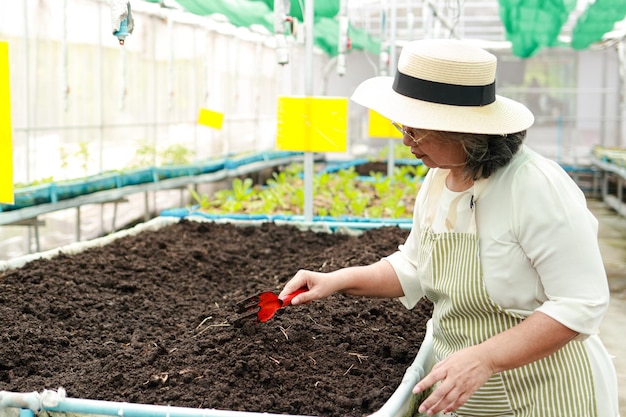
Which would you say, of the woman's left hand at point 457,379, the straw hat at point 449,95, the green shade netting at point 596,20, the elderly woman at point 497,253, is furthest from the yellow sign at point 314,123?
the green shade netting at point 596,20

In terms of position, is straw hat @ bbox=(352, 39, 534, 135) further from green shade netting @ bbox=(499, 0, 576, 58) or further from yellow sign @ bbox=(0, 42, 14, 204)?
green shade netting @ bbox=(499, 0, 576, 58)

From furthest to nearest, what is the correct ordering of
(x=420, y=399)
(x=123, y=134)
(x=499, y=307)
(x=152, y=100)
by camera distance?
(x=152, y=100), (x=123, y=134), (x=420, y=399), (x=499, y=307)

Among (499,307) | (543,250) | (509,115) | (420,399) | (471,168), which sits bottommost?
(420,399)

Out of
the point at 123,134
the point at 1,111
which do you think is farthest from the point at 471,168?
the point at 123,134

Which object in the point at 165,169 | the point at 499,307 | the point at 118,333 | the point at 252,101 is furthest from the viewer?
the point at 252,101

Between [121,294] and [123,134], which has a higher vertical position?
[123,134]

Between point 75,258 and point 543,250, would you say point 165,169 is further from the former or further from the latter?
point 543,250

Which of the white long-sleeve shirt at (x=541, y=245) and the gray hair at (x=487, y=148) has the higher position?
the gray hair at (x=487, y=148)

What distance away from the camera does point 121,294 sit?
10.7 ft

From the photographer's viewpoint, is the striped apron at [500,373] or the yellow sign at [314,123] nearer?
the striped apron at [500,373]

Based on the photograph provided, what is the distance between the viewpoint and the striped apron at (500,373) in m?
1.72

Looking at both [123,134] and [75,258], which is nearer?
[75,258]

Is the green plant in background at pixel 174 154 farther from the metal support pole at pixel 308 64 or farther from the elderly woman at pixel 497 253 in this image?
the elderly woman at pixel 497 253

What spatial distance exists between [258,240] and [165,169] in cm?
328
